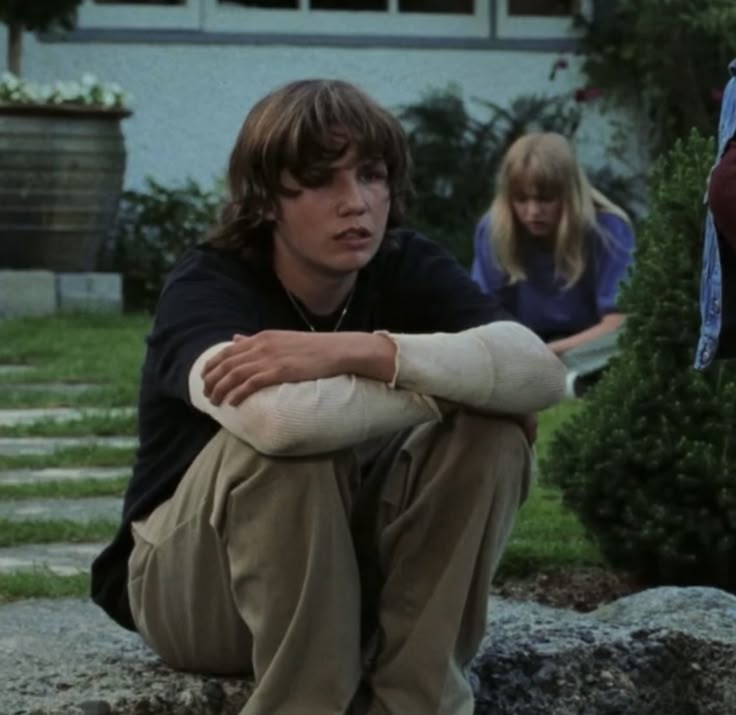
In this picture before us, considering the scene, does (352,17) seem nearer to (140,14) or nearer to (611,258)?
(140,14)

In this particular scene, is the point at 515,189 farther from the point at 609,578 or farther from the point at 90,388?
the point at 609,578

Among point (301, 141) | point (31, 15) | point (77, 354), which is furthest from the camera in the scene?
point (31, 15)

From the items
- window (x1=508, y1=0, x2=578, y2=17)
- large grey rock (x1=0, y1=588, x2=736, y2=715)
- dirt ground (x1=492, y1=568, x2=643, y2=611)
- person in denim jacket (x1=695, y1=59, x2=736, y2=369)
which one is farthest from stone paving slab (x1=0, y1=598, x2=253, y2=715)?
window (x1=508, y1=0, x2=578, y2=17)

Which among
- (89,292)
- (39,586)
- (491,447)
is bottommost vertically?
(89,292)

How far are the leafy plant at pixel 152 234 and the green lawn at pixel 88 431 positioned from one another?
1009mm

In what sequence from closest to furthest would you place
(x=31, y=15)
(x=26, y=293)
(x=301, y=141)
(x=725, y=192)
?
1. (x=725, y=192)
2. (x=301, y=141)
3. (x=26, y=293)
4. (x=31, y=15)

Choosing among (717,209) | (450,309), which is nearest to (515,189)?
(450,309)

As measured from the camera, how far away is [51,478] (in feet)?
19.1

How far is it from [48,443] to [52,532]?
151 cm

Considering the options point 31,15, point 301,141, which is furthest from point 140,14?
point 301,141

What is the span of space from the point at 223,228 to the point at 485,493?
0.63 metres

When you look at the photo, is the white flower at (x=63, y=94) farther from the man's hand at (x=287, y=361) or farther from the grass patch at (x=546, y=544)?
the man's hand at (x=287, y=361)

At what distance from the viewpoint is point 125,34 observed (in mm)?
12000

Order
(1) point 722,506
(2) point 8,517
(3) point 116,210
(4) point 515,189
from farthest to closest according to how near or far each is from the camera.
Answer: (3) point 116,210
(4) point 515,189
(2) point 8,517
(1) point 722,506
